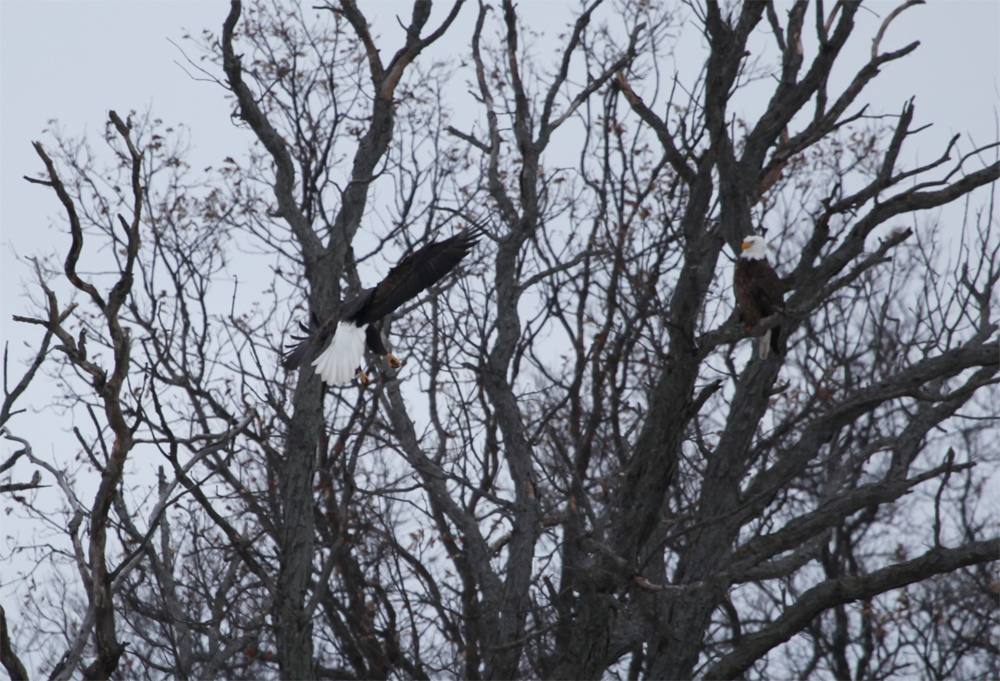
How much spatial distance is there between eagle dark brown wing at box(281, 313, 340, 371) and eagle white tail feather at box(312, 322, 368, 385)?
0.19 feet

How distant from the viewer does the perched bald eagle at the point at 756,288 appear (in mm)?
5254

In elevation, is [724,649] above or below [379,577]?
below

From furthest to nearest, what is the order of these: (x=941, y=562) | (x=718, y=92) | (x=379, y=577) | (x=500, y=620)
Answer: (x=379, y=577) → (x=500, y=620) → (x=718, y=92) → (x=941, y=562)

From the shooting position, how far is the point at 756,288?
5.30 meters

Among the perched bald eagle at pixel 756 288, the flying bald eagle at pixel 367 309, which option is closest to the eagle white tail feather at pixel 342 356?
the flying bald eagle at pixel 367 309

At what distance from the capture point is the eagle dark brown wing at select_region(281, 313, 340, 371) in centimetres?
539

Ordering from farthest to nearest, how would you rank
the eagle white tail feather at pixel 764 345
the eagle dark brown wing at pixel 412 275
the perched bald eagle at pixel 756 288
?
the eagle dark brown wing at pixel 412 275 → the perched bald eagle at pixel 756 288 → the eagle white tail feather at pixel 764 345

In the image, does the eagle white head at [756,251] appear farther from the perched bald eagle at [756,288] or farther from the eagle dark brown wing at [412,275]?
the eagle dark brown wing at [412,275]

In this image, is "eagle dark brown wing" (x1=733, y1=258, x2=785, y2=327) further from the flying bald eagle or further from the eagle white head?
the flying bald eagle

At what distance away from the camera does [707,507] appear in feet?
16.1

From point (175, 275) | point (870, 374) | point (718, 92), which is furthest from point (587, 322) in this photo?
point (718, 92)

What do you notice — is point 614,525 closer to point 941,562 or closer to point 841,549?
point 941,562

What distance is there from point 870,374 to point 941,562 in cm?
484

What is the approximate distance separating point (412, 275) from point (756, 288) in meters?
1.92
